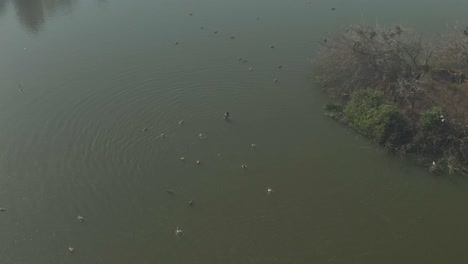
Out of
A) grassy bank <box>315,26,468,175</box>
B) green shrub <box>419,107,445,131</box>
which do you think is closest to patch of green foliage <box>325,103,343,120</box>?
grassy bank <box>315,26,468,175</box>

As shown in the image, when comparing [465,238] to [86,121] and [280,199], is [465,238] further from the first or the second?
[86,121]

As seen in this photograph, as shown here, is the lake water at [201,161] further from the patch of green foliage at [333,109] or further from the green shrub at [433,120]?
the green shrub at [433,120]

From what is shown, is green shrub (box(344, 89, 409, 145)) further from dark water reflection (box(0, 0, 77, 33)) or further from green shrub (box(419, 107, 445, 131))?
dark water reflection (box(0, 0, 77, 33))

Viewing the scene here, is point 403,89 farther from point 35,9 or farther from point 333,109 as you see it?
point 35,9

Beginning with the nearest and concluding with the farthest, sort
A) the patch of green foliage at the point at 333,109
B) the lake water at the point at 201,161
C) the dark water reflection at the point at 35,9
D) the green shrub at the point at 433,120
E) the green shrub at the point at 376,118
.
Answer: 1. the lake water at the point at 201,161
2. the green shrub at the point at 433,120
3. the green shrub at the point at 376,118
4. the patch of green foliage at the point at 333,109
5. the dark water reflection at the point at 35,9

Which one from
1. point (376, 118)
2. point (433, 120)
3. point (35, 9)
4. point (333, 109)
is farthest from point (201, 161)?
point (35, 9)

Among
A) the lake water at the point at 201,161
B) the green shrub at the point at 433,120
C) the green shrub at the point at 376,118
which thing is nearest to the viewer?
the lake water at the point at 201,161

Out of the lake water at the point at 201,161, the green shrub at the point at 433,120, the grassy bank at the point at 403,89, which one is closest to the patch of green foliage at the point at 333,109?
the grassy bank at the point at 403,89
